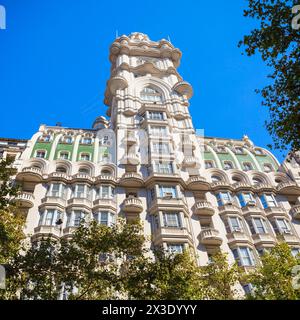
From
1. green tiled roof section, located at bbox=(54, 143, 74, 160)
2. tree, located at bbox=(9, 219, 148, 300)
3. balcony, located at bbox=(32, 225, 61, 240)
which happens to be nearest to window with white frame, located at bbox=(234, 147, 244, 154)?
green tiled roof section, located at bbox=(54, 143, 74, 160)

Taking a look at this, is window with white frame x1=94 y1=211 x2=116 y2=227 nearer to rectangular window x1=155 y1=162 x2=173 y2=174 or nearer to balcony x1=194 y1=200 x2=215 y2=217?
rectangular window x1=155 y1=162 x2=173 y2=174

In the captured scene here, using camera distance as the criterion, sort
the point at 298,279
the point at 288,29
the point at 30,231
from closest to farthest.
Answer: the point at 288,29
the point at 298,279
the point at 30,231

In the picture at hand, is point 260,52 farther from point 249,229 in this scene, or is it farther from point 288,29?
point 249,229

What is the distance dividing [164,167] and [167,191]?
421 cm

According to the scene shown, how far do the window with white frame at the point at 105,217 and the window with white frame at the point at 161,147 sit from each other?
1187cm

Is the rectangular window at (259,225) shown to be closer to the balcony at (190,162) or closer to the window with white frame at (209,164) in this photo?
the balcony at (190,162)

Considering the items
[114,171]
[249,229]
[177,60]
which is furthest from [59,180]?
[177,60]

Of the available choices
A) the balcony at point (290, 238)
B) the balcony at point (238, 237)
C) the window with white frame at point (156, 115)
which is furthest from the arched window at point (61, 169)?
the balcony at point (290, 238)

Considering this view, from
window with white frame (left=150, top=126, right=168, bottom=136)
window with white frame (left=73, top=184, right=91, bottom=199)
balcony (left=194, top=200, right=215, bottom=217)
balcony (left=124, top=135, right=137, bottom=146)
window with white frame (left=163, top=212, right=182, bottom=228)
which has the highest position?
window with white frame (left=150, top=126, right=168, bottom=136)

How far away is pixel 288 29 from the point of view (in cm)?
1931

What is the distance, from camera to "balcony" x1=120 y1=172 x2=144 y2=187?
134ft

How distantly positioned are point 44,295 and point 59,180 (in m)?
22.1

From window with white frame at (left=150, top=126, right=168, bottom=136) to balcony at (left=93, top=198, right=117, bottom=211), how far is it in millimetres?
13392

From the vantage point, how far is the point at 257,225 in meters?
40.0
